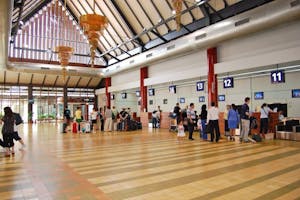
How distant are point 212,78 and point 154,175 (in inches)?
342

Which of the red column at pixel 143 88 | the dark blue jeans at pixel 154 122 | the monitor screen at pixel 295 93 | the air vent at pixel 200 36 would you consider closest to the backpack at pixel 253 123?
→ the air vent at pixel 200 36

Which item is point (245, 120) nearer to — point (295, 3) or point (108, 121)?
point (295, 3)

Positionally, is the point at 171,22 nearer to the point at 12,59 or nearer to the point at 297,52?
the point at 297,52

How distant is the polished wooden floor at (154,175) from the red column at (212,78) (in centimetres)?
542

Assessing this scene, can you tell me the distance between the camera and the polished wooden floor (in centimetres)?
354

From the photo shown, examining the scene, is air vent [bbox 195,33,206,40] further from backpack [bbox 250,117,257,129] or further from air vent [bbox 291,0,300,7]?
backpack [bbox 250,117,257,129]

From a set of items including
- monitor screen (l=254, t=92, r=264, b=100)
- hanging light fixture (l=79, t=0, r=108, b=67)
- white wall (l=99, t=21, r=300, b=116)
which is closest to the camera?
hanging light fixture (l=79, t=0, r=108, b=67)

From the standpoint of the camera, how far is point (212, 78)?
12.3 meters

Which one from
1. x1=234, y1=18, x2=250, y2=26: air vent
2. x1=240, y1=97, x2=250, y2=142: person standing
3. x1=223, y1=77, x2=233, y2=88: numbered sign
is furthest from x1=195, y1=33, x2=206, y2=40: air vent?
x1=240, y1=97, x2=250, y2=142: person standing

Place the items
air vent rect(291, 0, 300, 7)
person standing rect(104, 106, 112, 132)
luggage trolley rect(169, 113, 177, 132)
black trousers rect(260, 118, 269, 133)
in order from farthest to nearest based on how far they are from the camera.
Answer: person standing rect(104, 106, 112, 132) < luggage trolley rect(169, 113, 177, 132) < black trousers rect(260, 118, 269, 133) < air vent rect(291, 0, 300, 7)

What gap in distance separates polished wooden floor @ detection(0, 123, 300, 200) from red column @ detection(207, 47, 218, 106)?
5.42 meters

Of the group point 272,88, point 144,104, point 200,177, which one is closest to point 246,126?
point 200,177

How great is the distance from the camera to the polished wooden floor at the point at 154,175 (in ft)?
11.6

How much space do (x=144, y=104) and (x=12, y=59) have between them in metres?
11.3
